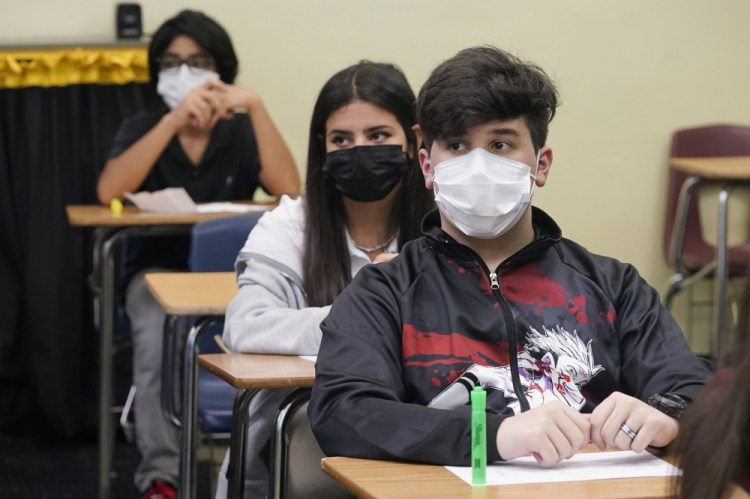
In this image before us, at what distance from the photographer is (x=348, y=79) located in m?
2.77

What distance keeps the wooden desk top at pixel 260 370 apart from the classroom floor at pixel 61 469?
4.49 ft

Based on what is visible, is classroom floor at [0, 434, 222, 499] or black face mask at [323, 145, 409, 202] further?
classroom floor at [0, 434, 222, 499]

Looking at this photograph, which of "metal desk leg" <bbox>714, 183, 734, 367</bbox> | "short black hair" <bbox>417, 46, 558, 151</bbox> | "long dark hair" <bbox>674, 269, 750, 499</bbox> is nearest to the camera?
"long dark hair" <bbox>674, 269, 750, 499</bbox>

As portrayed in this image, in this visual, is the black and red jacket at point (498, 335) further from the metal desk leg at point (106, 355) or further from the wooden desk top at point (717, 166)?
the wooden desk top at point (717, 166)

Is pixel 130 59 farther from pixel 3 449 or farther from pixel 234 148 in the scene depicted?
pixel 3 449

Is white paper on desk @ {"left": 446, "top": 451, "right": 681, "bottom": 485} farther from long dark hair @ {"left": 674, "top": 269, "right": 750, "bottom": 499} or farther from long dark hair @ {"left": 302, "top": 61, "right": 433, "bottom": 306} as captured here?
long dark hair @ {"left": 302, "top": 61, "right": 433, "bottom": 306}

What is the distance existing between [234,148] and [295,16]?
97 cm

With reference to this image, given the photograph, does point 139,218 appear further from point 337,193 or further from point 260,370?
point 260,370

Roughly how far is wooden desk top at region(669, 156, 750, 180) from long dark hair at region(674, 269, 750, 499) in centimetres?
376

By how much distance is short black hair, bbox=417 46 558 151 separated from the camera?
6.66 ft

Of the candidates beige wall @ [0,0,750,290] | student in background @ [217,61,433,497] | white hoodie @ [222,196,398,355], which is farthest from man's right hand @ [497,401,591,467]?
beige wall @ [0,0,750,290]

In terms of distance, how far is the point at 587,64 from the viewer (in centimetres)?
557

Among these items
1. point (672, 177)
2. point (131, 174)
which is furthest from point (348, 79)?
point (672, 177)

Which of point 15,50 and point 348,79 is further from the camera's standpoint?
point 15,50
